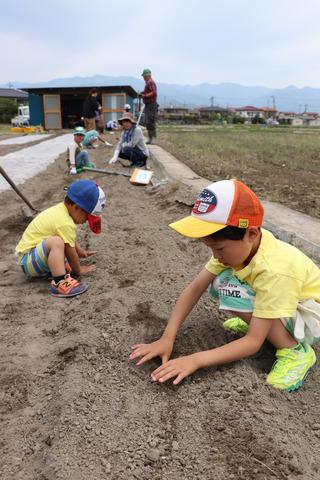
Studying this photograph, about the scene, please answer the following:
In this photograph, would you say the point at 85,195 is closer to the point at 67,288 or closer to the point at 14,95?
the point at 67,288

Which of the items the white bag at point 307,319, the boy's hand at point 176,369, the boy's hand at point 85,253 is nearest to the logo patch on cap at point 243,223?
the white bag at point 307,319

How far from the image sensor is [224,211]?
1.75m

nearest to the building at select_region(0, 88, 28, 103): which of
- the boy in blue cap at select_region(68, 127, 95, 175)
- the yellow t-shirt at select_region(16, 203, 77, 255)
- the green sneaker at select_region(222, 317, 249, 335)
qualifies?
the boy in blue cap at select_region(68, 127, 95, 175)

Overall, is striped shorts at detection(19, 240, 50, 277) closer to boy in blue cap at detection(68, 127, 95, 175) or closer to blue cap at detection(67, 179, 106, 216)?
blue cap at detection(67, 179, 106, 216)

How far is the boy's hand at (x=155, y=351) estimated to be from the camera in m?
2.04

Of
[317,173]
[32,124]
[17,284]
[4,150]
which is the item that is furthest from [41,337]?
[32,124]

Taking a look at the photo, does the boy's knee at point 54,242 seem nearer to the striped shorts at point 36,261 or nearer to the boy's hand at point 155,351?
the striped shorts at point 36,261

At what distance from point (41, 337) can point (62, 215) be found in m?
0.92

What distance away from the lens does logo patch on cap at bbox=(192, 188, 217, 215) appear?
1.77 metres

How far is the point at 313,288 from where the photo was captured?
204cm

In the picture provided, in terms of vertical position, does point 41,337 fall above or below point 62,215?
below

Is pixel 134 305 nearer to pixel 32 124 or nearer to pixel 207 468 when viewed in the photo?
pixel 207 468

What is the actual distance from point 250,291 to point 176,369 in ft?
1.55

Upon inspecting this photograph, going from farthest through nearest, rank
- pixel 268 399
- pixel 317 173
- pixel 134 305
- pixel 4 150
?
pixel 4 150 → pixel 317 173 → pixel 134 305 → pixel 268 399
